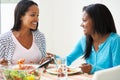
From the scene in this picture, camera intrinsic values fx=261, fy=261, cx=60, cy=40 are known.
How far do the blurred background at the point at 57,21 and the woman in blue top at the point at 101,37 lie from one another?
1.49 meters

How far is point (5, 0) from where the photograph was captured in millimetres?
3809

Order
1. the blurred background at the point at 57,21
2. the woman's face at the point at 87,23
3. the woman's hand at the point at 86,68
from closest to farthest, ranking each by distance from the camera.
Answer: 1. the woman's hand at the point at 86,68
2. the woman's face at the point at 87,23
3. the blurred background at the point at 57,21

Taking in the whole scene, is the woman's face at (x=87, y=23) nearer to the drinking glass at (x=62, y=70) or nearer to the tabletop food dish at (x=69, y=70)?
the tabletop food dish at (x=69, y=70)

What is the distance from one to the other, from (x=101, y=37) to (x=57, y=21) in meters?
1.84

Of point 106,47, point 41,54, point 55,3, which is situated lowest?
point 41,54

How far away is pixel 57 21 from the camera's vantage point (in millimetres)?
3928

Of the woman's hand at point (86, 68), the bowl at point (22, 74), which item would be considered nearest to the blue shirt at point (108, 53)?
the woman's hand at point (86, 68)

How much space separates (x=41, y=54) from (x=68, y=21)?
4.97 ft

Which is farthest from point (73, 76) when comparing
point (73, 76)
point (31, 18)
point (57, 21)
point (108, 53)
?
point (57, 21)

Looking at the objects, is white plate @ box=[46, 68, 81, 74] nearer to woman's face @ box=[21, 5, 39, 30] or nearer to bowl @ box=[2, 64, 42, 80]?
bowl @ box=[2, 64, 42, 80]

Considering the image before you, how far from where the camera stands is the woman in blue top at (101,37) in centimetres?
203

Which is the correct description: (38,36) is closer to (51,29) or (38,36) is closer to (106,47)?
(106,47)

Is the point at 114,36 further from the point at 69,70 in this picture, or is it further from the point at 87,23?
the point at 69,70

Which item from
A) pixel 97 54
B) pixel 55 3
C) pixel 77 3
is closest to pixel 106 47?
pixel 97 54
